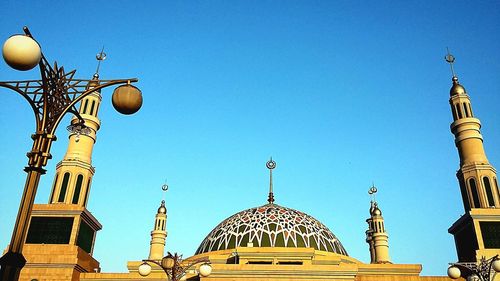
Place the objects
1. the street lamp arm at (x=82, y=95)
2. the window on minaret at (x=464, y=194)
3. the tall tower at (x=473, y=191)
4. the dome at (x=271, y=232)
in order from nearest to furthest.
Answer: the street lamp arm at (x=82, y=95) < the tall tower at (x=473, y=191) < the window on minaret at (x=464, y=194) < the dome at (x=271, y=232)

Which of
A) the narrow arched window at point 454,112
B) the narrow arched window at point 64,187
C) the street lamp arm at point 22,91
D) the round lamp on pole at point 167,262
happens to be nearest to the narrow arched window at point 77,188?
the narrow arched window at point 64,187

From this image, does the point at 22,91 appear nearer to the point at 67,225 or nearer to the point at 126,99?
the point at 126,99

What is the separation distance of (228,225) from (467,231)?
14653 millimetres

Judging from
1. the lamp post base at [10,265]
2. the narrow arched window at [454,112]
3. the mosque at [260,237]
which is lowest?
the lamp post base at [10,265]

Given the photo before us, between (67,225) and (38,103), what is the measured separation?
1942 centimetres

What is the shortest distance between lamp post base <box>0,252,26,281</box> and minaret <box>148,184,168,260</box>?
1077 inches

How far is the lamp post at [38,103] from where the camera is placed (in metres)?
4.93

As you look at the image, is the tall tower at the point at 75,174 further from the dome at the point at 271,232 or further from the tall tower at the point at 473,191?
the tall tower at the point at 473,191

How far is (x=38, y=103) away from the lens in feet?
19.6

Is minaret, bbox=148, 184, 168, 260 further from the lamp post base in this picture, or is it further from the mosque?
the lamp post base

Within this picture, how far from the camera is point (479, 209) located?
2358cm

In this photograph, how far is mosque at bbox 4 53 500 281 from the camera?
21812 mm

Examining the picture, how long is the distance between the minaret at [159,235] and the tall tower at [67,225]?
6.16 m

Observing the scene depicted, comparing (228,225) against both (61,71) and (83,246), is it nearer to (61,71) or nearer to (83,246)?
(83,246)
